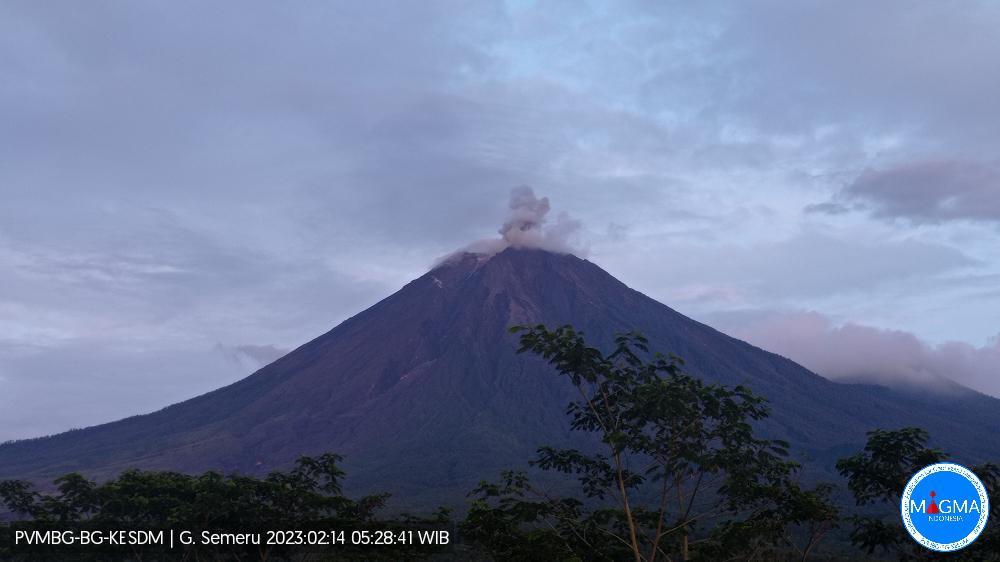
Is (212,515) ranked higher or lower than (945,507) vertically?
higher

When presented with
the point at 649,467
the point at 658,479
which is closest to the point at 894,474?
the point at 649,467

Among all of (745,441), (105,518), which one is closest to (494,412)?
(105,518)

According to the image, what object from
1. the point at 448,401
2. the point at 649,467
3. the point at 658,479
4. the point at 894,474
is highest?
the point at 448,401

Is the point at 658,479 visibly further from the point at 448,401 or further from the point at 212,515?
the point at 448,401

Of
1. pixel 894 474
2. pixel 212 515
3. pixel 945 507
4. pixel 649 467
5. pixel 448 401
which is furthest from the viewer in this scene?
pixel 448 401

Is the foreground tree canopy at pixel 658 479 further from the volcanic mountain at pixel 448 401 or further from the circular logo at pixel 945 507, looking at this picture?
the volcanic mountain at pixel 448 401

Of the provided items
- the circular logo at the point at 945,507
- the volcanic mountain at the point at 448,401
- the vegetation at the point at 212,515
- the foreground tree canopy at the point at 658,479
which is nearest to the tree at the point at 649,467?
the foreground tree canopy at the point at 658,479

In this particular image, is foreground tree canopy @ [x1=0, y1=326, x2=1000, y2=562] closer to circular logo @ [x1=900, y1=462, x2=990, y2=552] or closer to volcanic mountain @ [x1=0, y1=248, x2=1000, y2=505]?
circular logo @ [x1=900, y1=462, x2=990, y2=552]
